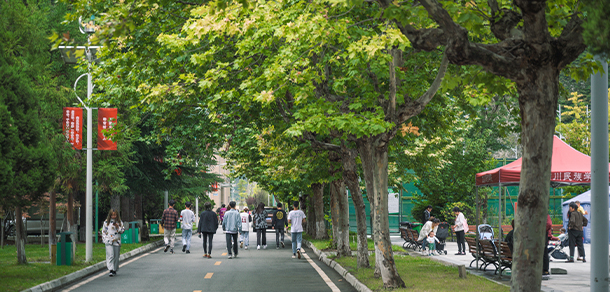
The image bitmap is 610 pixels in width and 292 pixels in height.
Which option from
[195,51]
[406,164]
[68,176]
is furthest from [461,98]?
[68,176]

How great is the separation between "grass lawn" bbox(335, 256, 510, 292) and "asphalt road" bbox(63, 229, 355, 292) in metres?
0.53

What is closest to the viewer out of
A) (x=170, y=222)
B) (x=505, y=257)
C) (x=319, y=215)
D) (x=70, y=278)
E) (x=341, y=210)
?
(x=70, y=278)

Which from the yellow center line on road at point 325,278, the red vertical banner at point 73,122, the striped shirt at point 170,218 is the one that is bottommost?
the yellow center line on road at point 325,278

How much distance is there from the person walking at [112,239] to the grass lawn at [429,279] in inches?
231

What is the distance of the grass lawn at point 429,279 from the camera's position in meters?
11.9

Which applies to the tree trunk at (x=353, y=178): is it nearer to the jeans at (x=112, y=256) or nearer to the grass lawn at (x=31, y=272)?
the jeans at (x=112, y=256)

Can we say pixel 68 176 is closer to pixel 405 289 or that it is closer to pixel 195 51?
pixel 195 51

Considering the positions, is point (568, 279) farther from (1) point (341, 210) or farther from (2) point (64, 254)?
(2) point (64, 254)

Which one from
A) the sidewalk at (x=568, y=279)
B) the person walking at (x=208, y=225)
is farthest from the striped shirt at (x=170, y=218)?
the sidewalk at (x=568, y=279)

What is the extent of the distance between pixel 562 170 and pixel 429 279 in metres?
4.58

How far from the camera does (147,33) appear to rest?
14.3m

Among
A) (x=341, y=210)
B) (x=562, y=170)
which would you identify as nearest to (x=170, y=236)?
(x=341, y=210)

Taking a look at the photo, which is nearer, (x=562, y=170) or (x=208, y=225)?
(x=562, y=170)

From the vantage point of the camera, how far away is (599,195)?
7.52 m
